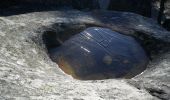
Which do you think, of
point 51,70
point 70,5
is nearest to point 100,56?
point 51,70

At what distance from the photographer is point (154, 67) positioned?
382 cm

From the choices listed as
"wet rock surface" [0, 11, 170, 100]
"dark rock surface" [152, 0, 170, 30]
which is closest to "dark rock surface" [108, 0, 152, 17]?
"dark rock surface" [152, 0, 170, 30]

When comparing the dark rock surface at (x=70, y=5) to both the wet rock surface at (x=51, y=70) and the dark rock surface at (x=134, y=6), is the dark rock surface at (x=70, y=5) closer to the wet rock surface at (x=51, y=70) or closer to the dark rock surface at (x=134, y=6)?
the dark rock surface at (x=134, y=6)

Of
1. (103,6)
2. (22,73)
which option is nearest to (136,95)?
(22,73)

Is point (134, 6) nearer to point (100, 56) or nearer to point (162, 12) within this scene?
point (162, 12)

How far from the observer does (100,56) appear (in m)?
3.99

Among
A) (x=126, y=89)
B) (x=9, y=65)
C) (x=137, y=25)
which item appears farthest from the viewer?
(x=137, y=25)

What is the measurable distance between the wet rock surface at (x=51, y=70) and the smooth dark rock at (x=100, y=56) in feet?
0.58

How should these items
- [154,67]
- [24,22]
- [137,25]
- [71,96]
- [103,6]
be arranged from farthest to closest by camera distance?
1. [103,6]
2. [137,25]
3. [24,22]
4. [154,67]
5. [71,96]

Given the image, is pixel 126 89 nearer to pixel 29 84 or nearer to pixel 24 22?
pixel 29 84

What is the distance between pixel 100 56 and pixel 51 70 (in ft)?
2.50

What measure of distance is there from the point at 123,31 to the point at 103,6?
9.34ft

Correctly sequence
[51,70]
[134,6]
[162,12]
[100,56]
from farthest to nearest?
[134,6] → [162,12] → [100,56] → [51,70]

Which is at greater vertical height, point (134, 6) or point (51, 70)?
point (51, 70)
